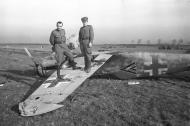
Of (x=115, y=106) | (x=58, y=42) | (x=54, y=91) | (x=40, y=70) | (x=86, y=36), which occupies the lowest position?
(x=115, y=106)

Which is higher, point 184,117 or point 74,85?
point 74,85

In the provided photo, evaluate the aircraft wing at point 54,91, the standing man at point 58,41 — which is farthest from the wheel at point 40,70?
the standing man at point 58,41

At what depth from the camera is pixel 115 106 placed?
722 cm

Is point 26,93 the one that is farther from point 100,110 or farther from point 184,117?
point 184,117

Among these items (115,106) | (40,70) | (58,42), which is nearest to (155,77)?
(115,106)

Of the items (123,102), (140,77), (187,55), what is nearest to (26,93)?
(123,102)

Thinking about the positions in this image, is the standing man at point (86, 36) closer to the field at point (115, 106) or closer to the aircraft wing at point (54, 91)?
the aircraft wing at point (54, 91)

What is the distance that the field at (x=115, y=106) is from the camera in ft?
19.6

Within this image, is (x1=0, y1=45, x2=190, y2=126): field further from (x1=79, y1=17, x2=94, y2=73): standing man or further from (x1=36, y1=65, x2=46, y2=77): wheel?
(x1=79, y1=17, x2=94, y2=73): standing man

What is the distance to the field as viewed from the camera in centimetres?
598

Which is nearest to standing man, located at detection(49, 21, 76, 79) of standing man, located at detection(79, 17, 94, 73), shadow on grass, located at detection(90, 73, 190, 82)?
standing man, located at detection(79, 17, 94, 73)

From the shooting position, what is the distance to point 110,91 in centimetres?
929

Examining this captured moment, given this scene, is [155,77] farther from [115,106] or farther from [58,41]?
[58,41]

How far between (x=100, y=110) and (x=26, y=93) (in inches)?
181
